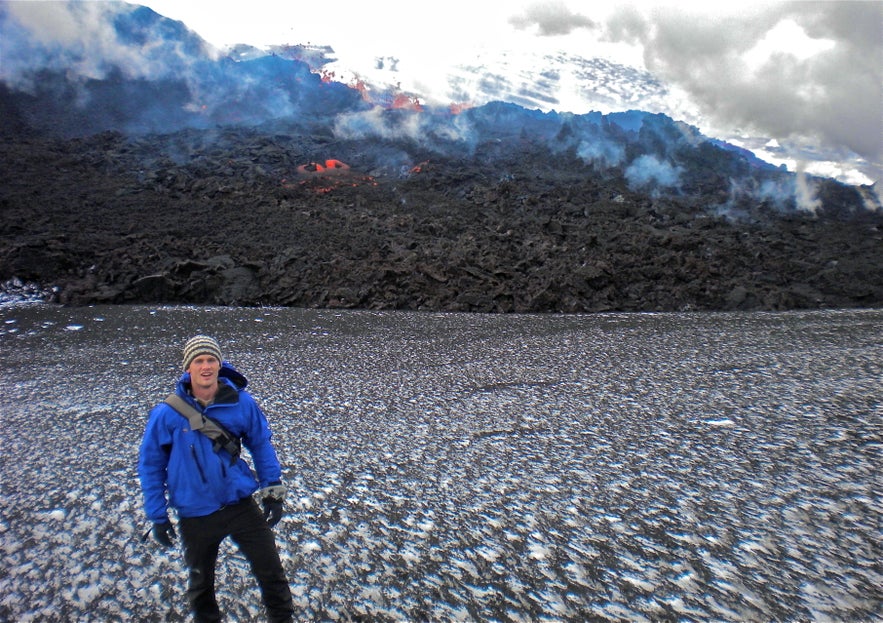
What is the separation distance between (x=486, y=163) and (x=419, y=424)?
26968 mm

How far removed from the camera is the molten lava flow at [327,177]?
2453 centimetres

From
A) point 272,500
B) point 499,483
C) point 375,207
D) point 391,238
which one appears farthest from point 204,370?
point 375,207

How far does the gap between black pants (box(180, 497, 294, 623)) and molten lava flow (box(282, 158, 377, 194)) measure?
72.9 feet

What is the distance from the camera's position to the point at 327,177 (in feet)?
86.4

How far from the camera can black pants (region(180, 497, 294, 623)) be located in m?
2.72

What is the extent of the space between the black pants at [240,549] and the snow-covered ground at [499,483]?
0.41 meters

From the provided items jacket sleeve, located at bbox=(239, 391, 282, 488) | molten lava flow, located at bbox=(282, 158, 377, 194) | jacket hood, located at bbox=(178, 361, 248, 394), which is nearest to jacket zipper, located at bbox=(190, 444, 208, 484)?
jacket sleeve, located at bbox=(239, 391, 282, 488)

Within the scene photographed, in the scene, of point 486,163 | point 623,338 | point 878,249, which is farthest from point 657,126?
point 623,338

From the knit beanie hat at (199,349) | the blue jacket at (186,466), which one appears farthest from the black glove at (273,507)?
the knit beanie hat at (199,349)

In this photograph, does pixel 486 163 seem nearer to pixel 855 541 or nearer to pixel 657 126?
pixel 657 126

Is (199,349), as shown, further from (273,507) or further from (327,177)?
(327,177)

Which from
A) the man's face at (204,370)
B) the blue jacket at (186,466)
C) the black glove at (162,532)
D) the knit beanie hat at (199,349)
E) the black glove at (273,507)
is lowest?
the black glove at (162,532)

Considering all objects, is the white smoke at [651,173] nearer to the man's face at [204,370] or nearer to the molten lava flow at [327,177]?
the molten lava flow at [327,177]

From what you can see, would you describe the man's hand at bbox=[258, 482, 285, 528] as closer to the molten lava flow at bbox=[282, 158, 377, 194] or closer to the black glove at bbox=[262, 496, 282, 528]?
the black glove at bbox=[262, 496, 282, 528]
